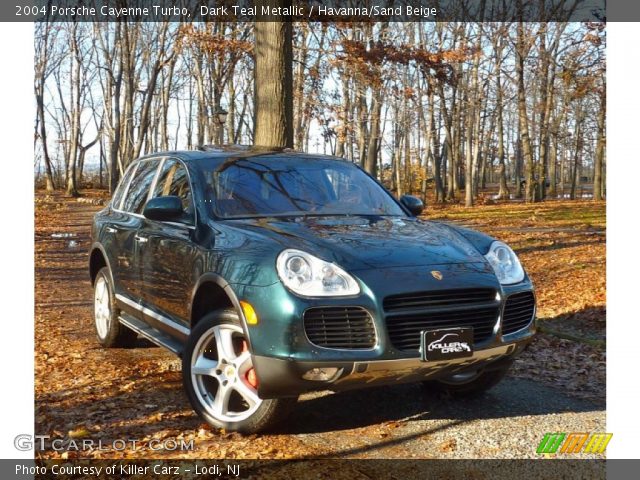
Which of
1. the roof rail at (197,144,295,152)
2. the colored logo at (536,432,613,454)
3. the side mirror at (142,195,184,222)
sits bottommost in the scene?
the colored logo at (536,432,613,454)

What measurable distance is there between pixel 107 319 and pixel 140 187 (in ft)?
4.40

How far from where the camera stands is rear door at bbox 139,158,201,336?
15.7 feet

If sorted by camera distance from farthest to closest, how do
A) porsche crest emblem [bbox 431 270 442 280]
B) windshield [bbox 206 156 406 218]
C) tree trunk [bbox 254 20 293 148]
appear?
tree trunk [bbox 254 20 293 148]
windshield [bbox 206 156 406 218]
porsche crest emblem [bbox 431 270 442 280]

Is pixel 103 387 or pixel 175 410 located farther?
pixel 103 387

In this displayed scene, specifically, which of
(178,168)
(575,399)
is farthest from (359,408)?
(178,168)

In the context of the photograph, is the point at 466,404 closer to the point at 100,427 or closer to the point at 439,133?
the point at 100,427

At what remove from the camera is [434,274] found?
4023 millimetres

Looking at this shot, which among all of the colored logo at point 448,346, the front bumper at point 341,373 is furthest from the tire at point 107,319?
the colored logo at point 448,346

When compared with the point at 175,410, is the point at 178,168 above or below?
above

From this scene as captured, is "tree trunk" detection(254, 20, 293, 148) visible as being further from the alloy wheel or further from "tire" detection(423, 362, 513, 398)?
the alloy wheel

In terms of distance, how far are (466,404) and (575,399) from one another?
3.06 ft

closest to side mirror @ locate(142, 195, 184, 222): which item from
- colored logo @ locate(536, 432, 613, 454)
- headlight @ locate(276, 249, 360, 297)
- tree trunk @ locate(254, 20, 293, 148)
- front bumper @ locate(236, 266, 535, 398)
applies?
front bumper @ locate(236, 266, 535, 398)

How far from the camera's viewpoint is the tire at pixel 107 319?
21.1 ft

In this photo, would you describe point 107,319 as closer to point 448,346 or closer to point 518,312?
point 448,346
